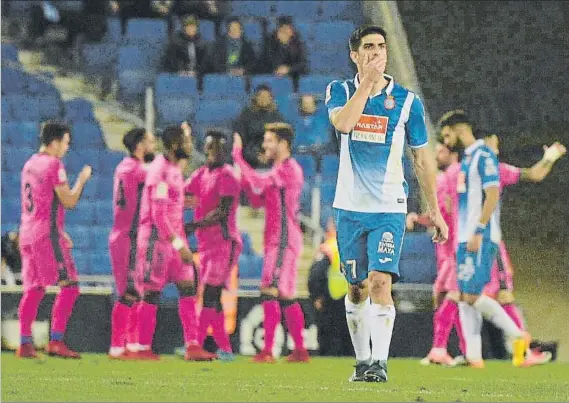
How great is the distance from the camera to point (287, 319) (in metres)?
9.53

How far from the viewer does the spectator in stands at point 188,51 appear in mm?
12398

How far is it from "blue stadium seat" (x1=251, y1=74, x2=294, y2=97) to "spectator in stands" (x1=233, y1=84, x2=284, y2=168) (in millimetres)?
916

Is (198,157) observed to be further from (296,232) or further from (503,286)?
(503,286)

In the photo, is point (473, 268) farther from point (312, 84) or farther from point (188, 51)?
point (188, 51)

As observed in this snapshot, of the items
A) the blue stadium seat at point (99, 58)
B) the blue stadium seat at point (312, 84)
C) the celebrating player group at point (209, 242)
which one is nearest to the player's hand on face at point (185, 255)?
the celebrating player group at point (209, 242)

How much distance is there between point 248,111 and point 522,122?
2.35 metres

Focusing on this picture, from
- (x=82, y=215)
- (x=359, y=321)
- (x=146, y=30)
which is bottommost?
(x=359, y=321)

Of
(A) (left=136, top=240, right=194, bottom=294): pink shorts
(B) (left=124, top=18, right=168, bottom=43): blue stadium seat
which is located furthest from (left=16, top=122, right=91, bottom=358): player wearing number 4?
(B) (left=124, top=18, right=168, bottom=43): blue stadium seat

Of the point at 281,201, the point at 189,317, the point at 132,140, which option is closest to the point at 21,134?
the point at 132,140

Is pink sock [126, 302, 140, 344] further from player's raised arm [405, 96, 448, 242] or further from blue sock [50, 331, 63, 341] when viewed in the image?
player's raised arm [405, 96, 448, 242]

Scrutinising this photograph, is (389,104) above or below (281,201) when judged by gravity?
above

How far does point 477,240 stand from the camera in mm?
9148

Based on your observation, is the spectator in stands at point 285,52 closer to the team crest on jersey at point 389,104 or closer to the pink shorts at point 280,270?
the pink shorts at point 280,270

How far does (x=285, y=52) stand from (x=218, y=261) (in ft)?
10.7
